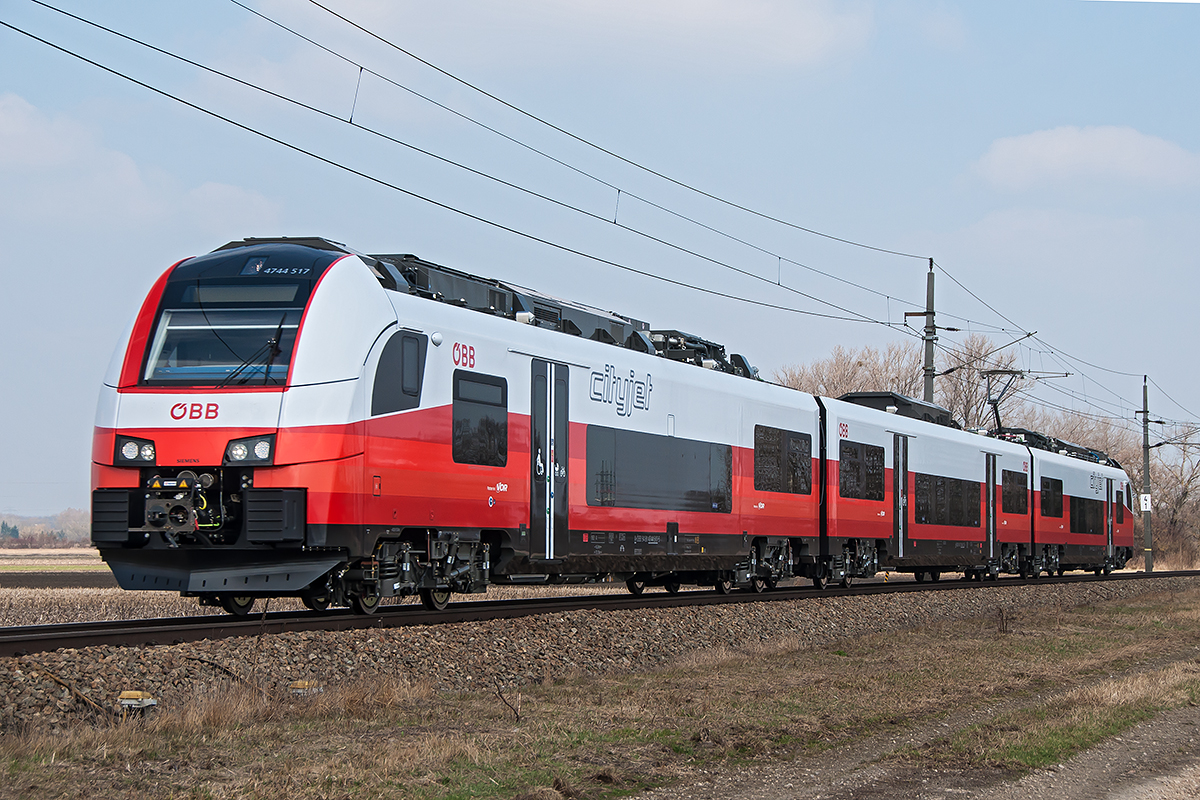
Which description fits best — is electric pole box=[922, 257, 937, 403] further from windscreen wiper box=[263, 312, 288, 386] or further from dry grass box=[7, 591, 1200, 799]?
windscreen wiper box=[263, 312, 288, 386]

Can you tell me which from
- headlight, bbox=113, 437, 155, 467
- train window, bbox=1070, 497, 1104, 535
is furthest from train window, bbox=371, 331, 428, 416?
train window, bbox=1070, 497, 1104, 535

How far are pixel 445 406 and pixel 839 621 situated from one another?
7850mm

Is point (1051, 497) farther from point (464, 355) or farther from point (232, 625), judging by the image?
point (232, 625)

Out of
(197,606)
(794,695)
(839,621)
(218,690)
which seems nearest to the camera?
(218,690)

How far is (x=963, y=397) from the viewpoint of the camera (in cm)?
6694

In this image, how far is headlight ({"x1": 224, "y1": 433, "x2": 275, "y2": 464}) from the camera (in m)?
11.9

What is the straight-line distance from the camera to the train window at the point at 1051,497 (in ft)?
116

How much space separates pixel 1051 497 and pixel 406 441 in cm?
2776

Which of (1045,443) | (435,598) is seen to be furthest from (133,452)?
(1045,443)

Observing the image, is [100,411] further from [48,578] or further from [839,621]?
[48,578]

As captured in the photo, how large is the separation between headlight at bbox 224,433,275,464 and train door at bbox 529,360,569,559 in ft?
13.5

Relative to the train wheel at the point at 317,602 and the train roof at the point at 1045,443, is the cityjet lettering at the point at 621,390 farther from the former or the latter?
the train roof at the point at 1045,443

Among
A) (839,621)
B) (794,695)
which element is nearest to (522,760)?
(794,695)

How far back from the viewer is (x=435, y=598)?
48.8 feet
